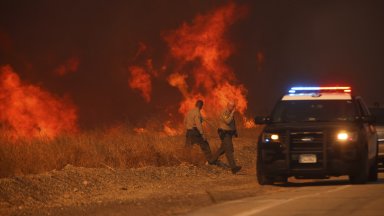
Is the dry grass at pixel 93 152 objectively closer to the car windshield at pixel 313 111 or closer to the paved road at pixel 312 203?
the car windshield at pixel 313 111

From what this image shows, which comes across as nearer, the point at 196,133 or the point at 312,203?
the point at 312,203

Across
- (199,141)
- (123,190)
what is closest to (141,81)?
(199,141)

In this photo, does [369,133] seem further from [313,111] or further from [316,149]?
[316,149]

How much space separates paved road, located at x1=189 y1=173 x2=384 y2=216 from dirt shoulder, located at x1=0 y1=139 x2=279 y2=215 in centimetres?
63

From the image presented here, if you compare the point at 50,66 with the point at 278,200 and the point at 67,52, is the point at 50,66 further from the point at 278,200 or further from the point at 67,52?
the point at 278,200

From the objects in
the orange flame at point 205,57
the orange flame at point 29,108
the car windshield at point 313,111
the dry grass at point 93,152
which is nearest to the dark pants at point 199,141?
the dry grass at point 93,152

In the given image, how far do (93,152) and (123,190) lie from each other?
15.9 ft

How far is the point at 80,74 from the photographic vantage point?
3906 centimetres

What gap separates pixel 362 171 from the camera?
60.5ft

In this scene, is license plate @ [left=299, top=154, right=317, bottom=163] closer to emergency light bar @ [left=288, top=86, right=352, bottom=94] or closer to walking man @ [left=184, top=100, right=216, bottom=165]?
emergency light bar @ [left=288, top=86, right=352, bottom=94]

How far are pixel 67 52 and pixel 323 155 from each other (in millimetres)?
22448

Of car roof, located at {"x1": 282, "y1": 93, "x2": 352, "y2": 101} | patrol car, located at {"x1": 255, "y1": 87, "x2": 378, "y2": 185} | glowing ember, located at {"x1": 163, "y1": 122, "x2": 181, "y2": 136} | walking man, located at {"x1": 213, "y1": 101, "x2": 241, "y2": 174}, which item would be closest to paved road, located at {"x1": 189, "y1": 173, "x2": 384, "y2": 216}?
patrol car, located at {"x1": 255, "y1": 87, "x2": 378, "y2": 185}

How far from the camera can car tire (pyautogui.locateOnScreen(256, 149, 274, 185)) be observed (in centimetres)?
1891

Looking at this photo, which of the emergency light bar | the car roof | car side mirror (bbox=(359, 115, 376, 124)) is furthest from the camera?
the emergency light bar
